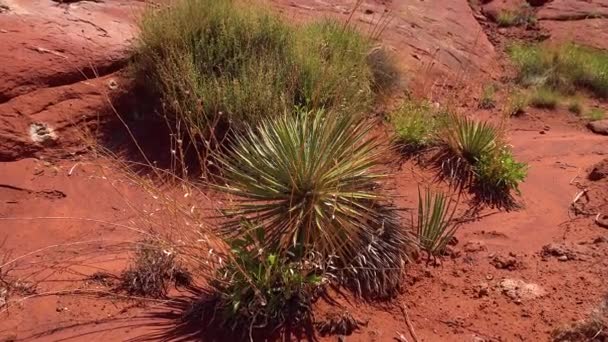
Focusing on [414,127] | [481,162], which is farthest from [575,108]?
[481,162]

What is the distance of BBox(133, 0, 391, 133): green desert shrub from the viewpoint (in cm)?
600

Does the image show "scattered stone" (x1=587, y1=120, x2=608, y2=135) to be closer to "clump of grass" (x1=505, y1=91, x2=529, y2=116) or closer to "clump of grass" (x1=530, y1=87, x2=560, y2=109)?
"clump of grass" (x1=530, y1=87, x2=560, y2=109)

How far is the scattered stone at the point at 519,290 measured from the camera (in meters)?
4.16

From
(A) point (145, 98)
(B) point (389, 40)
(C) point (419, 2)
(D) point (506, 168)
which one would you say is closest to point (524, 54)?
(C) point (419, 2)

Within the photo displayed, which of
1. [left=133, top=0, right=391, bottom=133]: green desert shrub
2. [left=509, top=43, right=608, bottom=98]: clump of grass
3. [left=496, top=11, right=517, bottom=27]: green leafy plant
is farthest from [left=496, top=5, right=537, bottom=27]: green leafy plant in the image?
[left=133, top=0, right=391, bottom=133]: green desert shrub

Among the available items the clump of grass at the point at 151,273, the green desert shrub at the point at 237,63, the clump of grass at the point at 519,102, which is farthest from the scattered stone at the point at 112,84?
the clump of grass at the point at 519,102

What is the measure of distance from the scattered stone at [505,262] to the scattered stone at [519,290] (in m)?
0.19

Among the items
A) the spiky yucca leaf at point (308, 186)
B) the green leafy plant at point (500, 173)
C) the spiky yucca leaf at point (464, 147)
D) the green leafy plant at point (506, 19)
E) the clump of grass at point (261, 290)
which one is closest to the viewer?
the clump of grass at point (261, 290)

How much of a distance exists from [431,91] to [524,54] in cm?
281

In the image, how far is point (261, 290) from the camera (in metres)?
3.64

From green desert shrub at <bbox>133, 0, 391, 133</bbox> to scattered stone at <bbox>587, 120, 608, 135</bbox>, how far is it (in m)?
2.96

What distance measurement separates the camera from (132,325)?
3.83 m

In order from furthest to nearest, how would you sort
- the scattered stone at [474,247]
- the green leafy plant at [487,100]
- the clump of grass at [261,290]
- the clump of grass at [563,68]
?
the clump of grass at [563,68] → the green leafy plant at [487,100] → the scattered stone at [474,247] → the clump of grass at [261,290]

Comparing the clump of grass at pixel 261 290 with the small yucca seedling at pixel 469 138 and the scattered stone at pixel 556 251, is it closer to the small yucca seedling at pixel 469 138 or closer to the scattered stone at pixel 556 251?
the scattered stone at pixel 556 251
